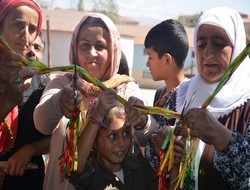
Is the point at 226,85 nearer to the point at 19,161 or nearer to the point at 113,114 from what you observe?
the point at 113,114

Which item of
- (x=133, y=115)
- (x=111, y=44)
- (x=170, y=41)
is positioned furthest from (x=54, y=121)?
(x=170, y=41)

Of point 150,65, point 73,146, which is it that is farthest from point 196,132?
point 150,65

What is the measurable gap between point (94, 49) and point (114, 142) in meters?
0.79

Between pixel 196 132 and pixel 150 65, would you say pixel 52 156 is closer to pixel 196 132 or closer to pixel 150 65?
pixel 196 132

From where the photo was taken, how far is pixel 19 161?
2887 mm

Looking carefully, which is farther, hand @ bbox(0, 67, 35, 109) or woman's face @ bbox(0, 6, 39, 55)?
woman's face @ bbox(0, 6, 39, 55)

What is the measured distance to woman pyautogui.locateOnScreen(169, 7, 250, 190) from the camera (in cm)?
223

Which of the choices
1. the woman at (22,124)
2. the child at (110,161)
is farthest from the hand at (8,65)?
the child at (110,161)

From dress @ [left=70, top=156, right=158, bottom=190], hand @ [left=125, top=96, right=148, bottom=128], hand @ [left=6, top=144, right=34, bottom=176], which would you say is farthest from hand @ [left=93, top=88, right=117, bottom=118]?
hand @ [left=6, top=144, right=34, bottom=176]

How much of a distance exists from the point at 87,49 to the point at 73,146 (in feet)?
2.97

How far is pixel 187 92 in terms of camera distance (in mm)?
3006

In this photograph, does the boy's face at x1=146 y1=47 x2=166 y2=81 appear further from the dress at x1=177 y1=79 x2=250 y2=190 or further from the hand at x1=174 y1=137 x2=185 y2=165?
the hand at x1=174 y1=137 x2=185 y2=165

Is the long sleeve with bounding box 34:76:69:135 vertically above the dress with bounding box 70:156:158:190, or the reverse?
the long sleeve with bounding box 34:76:69:135

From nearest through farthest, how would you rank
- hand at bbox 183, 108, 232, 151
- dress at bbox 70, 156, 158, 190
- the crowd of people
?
hand at bbox 183, 108, 232, 151 < the crowd of people < dress at bbox 70, 156, 158, 190
